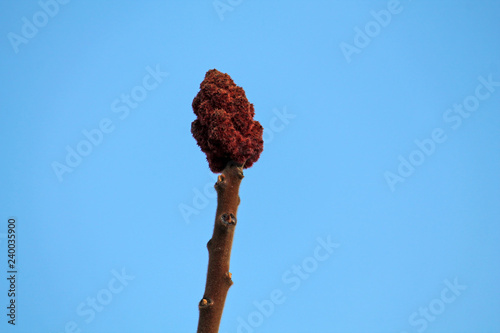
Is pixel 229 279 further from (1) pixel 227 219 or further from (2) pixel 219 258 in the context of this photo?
(1) pixel 227 219

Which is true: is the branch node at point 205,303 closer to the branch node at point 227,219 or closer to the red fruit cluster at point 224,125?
the branch node at point 227,219

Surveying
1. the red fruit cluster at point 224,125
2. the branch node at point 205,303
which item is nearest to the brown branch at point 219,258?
the branch node at point 205,303

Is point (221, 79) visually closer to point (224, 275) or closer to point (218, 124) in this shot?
point (218, 124)

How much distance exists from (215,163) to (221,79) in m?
0.60

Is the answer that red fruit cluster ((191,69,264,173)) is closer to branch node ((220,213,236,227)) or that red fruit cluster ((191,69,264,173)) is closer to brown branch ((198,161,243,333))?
brown branch ((198,161,243,333))

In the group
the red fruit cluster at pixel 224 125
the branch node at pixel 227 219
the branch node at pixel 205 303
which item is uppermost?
the red fruit cluster at pixel 224 125

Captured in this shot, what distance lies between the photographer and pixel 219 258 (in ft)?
10.7

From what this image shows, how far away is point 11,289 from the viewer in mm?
5391

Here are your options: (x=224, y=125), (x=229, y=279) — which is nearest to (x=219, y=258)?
(x=229, y=279)

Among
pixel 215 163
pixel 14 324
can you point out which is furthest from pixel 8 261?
pixel 215 163

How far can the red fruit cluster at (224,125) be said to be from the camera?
3.35 metres

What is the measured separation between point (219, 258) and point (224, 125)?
0.88 metres

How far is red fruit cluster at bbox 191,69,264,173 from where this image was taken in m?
3.35

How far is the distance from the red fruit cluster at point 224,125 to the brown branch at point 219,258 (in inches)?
8.8
